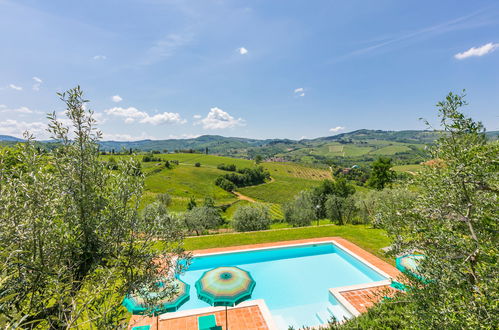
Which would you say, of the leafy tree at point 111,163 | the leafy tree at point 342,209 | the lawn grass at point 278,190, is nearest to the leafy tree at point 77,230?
the leafy tree at point 111,163

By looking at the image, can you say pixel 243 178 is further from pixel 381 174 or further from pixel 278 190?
pixel 381 174

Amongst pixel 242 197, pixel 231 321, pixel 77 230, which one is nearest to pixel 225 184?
pixel 242 197

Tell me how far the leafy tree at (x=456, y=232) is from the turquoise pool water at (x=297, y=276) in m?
7.30

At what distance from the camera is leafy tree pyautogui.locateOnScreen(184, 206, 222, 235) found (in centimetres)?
2950

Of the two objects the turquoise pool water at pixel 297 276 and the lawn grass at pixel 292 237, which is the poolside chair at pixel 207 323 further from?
the lawn grass at pixel 292 237

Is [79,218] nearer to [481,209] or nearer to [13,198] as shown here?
[13,198]

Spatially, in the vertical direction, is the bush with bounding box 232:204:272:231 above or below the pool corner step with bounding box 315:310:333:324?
below

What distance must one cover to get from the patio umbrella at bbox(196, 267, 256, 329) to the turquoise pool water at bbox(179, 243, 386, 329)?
2.46 meters

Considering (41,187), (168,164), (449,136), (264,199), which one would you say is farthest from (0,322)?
(168,164)

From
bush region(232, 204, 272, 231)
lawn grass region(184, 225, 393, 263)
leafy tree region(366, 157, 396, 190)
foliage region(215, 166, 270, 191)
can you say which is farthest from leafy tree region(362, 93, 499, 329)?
foliage region(215, 166, 270, 191)

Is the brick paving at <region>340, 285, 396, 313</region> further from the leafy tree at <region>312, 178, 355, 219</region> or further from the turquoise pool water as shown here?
the leafy tree at <region>312, 178, 355, 219</region>

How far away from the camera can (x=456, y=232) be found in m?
4.14

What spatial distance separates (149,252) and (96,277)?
106cm

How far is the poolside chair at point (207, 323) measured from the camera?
26.7ft
